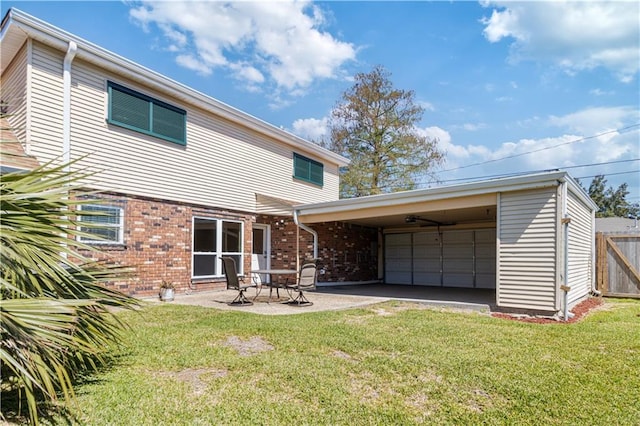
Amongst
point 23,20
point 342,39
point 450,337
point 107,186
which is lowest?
point 450,337

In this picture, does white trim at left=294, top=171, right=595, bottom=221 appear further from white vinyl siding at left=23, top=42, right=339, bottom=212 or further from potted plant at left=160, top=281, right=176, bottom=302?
potted plant at left=160, top=281, right=176, bottom=302

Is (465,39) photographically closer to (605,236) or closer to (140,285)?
(605,236)

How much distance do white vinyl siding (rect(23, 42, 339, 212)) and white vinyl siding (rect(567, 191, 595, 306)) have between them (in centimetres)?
920

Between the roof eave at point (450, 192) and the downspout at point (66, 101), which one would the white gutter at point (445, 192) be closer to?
the roof eave at point (450, 192)

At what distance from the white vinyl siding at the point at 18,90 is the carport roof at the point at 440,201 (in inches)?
291

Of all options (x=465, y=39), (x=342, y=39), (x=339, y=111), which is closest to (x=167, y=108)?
(x=342, y=39)

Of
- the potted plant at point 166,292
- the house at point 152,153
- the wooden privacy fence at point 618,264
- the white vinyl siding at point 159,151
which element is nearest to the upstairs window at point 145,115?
the house at point 152,153

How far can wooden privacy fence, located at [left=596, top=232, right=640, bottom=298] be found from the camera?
1201cm

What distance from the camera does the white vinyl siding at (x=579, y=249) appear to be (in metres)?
9.29

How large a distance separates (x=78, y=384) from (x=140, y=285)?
20.5 feet

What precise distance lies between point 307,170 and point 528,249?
976cm

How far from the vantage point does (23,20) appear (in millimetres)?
7582

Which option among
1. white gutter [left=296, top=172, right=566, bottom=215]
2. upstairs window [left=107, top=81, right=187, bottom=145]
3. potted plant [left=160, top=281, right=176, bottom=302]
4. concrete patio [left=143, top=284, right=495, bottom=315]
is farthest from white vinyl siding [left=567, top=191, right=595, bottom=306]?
upstairs window [left=107, top=81, right=187, bottom=145]

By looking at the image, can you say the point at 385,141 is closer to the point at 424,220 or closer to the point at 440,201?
the point at 424,220
